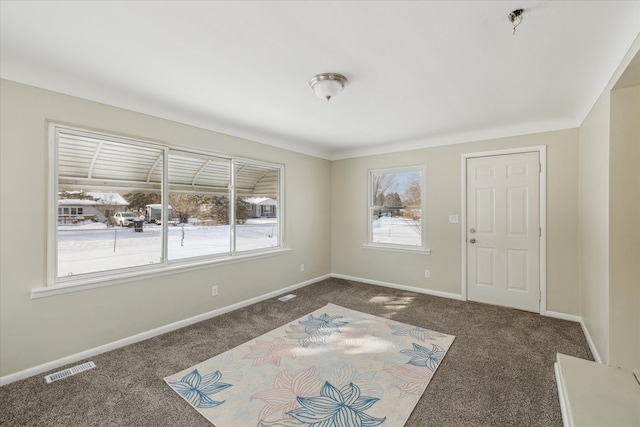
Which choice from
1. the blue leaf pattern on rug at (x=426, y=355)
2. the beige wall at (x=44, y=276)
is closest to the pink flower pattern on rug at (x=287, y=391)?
the blue leaf pattern on rug at (x=426, y=355)

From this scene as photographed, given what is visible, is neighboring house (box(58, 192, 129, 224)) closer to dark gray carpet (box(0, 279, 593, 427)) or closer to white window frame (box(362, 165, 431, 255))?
dark gray carpet (box(0, 279, 593, 427))

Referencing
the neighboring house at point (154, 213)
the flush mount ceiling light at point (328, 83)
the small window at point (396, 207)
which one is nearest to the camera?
the flush mount ceiling light at point (328, 83)

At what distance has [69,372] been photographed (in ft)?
7.67

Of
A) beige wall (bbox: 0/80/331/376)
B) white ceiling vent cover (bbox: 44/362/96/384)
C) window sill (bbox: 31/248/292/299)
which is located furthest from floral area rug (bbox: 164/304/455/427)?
window sill (bbox: 31/248/292/299)

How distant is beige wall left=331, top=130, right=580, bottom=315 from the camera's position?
3.47m

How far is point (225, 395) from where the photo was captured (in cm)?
208

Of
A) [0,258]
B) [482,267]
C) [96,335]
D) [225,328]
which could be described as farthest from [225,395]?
[482,267]

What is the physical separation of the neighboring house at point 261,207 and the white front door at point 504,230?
9.51 ft

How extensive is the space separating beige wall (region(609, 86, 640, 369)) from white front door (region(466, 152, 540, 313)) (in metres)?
1.62

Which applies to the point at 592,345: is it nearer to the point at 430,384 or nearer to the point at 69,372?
the point at 430,384

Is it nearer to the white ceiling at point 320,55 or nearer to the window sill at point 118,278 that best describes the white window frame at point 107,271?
the window sill at point 118,278

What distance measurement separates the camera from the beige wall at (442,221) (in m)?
3.47

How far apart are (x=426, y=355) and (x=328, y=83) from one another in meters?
2.53

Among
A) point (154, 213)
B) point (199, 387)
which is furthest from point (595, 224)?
point (154, 213)
